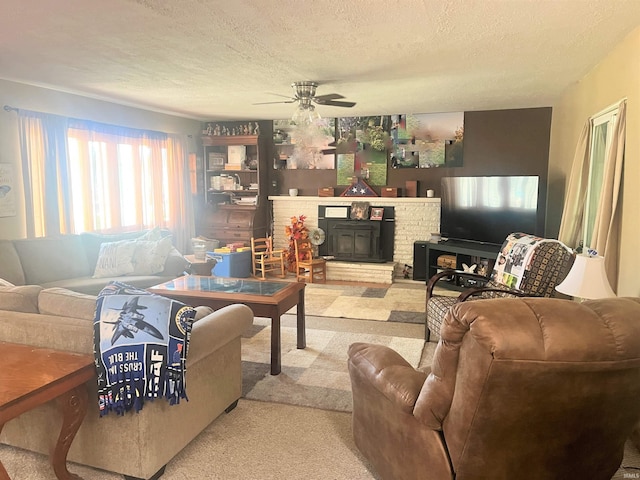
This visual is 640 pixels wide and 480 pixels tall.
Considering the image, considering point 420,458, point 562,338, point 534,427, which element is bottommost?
point 420,458

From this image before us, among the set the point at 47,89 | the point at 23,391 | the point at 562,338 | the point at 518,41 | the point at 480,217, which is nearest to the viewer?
the point at 562,338

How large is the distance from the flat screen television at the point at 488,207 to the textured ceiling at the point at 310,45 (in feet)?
3.64

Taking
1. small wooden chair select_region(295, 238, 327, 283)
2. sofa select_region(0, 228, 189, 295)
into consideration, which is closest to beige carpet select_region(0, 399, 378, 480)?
sofa select_region(0, 228, 189, 295)

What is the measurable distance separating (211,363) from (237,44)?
2.23 meters

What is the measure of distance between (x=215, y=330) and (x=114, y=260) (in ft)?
9.54

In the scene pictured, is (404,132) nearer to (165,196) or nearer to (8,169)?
(165,196)

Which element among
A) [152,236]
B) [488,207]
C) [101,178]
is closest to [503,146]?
[488,207]

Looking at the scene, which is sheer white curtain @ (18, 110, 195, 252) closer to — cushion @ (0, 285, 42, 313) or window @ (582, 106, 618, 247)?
cushion @ (0, 285, 42, 313)

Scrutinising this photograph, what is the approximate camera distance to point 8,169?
4.67 metres

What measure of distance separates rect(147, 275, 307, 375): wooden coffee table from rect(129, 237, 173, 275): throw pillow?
0.95 meters

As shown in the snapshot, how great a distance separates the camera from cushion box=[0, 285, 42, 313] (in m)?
2.35

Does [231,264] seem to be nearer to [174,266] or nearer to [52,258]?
[174,266]

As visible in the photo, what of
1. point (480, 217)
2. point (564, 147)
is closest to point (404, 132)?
point (480, 217)

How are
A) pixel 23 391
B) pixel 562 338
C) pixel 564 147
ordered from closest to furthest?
pixel 562 338, pixel 23 391, pixel 564 147
